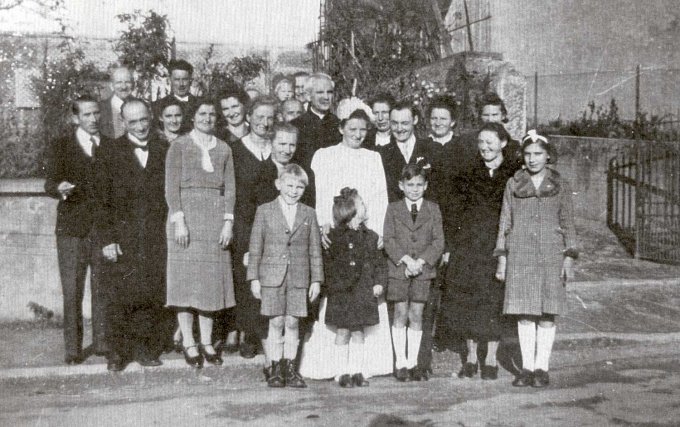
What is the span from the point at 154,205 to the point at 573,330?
4.04m

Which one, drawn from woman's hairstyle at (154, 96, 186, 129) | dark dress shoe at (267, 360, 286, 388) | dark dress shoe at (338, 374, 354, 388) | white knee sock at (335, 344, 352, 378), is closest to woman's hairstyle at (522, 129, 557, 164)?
white knee sock at (335, 344, 352, 378)

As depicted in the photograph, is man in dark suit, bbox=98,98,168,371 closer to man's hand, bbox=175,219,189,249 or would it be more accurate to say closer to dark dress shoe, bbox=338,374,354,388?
man's hand, bbox=175,219,189,249

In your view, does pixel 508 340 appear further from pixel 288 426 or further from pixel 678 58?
pixel 678 58

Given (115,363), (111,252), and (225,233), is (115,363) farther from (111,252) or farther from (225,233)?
(225,233)

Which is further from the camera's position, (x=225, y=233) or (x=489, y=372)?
(x=489, y=372)

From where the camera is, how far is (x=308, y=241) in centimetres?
581

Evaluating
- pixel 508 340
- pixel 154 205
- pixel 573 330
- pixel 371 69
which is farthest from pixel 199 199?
pixel 371 69

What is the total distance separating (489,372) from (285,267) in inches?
69.9

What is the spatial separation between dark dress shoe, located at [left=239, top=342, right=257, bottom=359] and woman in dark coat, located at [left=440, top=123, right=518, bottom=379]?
1.62m

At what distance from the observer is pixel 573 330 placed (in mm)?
7492

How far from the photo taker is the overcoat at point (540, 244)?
19.2ft

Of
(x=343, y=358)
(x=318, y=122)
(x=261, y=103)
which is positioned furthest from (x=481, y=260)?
(x=261, y=103)

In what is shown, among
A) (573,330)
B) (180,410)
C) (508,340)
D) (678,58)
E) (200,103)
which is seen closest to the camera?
(180,410)

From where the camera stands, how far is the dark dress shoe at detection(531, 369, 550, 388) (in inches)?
229
